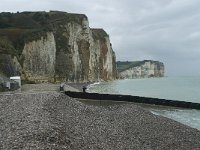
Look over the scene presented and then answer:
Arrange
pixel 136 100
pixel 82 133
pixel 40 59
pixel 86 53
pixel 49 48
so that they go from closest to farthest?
1. pixel 82 133
2. pixel 136 100
3. pixel 40 59
4. pixel 49 48
5. pixel 86 53

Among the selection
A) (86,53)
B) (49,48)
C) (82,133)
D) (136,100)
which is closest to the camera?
(82,133)

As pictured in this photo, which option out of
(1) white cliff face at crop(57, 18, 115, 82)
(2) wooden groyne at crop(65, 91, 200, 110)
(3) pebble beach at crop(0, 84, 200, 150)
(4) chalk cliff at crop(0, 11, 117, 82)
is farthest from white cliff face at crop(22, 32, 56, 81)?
(3) pebble beach at crop(0, 84, 200, 150)

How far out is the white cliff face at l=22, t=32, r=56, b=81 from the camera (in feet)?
268

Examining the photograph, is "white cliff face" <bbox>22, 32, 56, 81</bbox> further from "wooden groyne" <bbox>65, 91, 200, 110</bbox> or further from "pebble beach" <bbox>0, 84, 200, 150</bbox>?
"pebble beach" <bbox>0, 84, 200, 150</bbox>

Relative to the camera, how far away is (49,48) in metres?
91.6

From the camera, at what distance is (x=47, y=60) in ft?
297

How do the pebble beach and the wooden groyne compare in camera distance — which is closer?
the pebble beach

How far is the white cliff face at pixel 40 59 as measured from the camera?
268 ft

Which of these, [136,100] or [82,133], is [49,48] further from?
[82,133]

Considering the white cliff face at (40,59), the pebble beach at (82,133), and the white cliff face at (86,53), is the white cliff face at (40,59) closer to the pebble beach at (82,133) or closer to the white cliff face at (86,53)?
the white cliff face at (86,53)

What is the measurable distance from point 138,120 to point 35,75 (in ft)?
185

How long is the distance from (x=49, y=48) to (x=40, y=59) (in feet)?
16.3

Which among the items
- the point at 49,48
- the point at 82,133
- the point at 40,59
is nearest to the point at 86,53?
the point at 49,48

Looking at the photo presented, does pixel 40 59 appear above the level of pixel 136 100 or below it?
above
